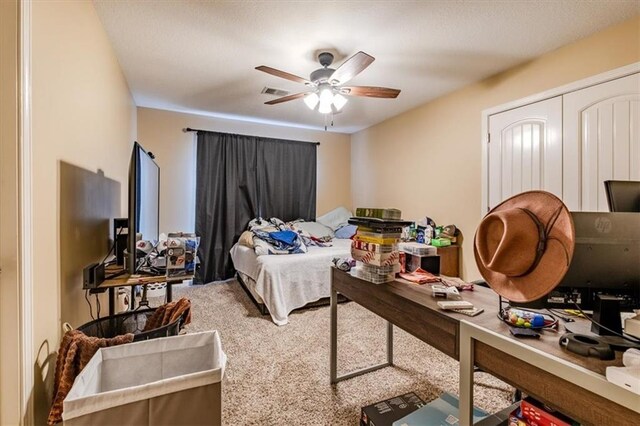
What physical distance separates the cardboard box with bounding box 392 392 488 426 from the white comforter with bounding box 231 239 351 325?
1634 mm

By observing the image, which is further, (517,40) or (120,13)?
(517,40)

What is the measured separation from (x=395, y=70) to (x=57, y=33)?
2.50 m

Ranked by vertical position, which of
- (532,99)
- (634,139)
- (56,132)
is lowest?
(56,132)

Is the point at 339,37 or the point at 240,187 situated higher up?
the point at 339,37

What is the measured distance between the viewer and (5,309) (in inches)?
36.7

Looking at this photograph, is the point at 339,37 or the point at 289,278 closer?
the point at 339,37

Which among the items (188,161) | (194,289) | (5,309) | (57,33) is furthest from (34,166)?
(188,161)

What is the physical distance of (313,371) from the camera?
6.60 feet

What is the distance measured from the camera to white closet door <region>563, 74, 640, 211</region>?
6.58 feet

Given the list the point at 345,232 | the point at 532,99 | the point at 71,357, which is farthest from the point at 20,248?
the point at 345,232

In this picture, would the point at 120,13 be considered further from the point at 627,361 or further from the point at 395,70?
the point at 627,361

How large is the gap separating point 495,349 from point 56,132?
192cm

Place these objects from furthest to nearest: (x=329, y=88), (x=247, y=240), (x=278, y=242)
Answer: (x=247, y=240), (x=278, y=242), (x=329, y=88)

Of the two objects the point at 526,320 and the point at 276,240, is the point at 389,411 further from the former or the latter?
the point at 276,240
